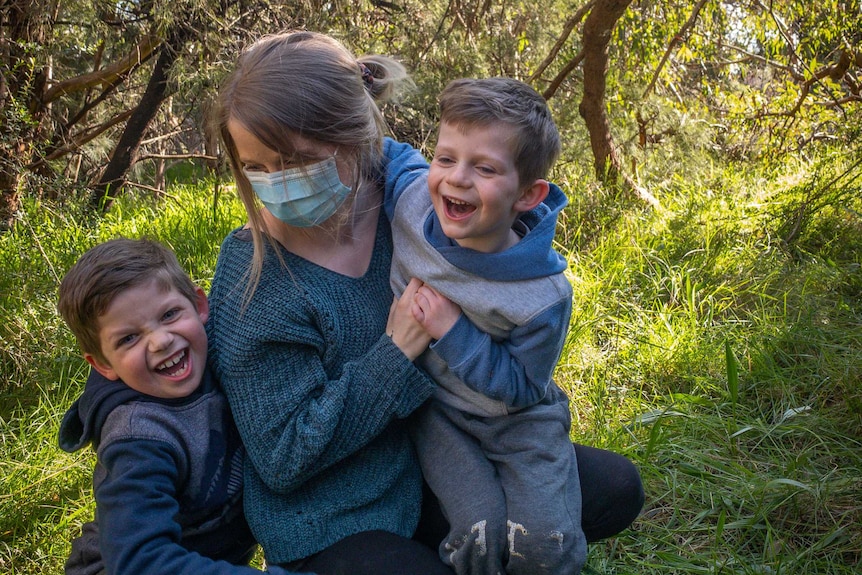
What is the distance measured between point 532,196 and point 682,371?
194 cm

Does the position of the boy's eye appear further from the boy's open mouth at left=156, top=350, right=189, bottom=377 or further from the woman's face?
the woman's face

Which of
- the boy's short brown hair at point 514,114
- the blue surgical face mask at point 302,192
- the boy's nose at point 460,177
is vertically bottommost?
A: the blue surgical face mask at point 302,192

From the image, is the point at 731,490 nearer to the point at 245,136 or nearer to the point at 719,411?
the point at 719,411

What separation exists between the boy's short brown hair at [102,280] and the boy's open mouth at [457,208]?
60 cm

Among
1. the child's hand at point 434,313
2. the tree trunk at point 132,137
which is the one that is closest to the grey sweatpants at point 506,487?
the child's hand at point 434,313

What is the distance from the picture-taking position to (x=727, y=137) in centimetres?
619

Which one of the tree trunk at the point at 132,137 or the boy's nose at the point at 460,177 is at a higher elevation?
the boy's nose at the point at 460,177

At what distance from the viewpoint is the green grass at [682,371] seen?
2549 mm

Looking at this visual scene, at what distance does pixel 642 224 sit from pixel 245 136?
350cm

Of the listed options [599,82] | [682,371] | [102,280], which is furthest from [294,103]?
[599,82]

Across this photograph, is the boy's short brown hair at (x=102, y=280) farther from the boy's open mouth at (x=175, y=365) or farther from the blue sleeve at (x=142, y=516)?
the blue sleeve at (x=142, y=516)

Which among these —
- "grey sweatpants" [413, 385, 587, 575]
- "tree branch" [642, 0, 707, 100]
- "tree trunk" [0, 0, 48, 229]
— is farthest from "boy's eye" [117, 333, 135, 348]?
"tree branch" [642, 0, 707, 100]

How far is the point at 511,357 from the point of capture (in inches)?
67.6

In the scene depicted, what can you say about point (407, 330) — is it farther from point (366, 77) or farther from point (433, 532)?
point (366, 77)
